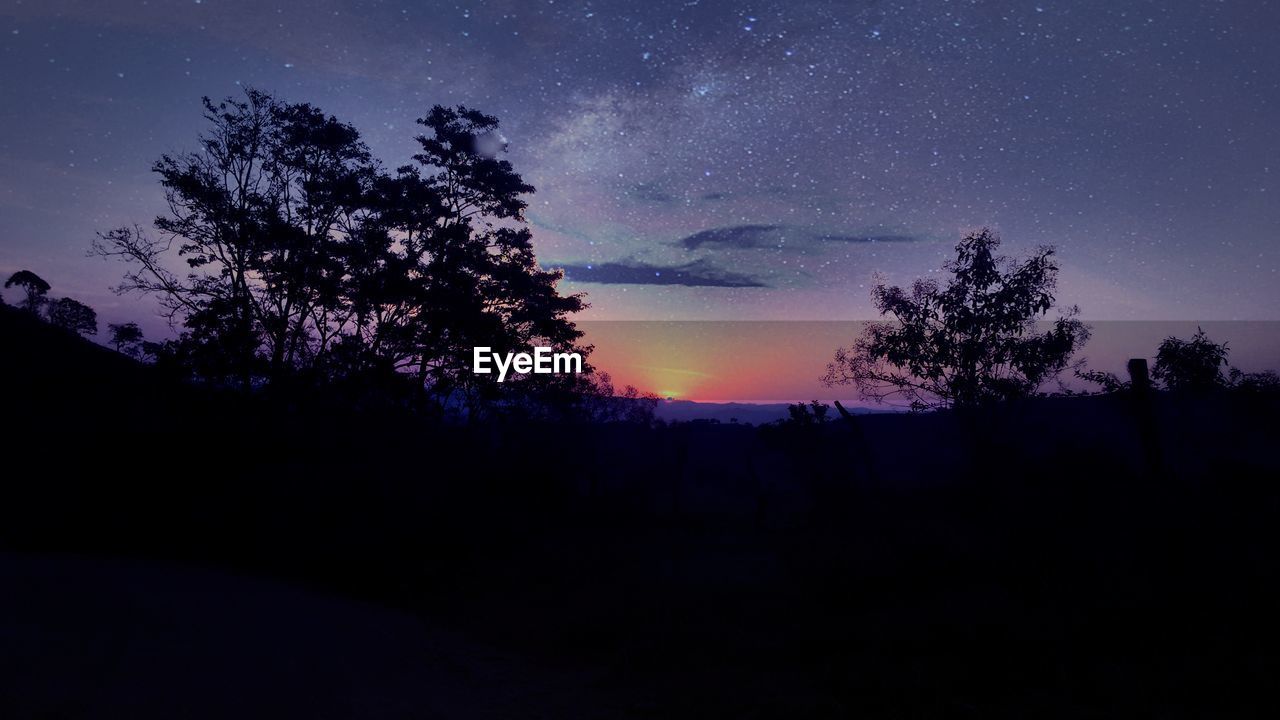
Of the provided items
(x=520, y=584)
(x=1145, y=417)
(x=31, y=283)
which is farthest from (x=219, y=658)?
(x=31, y=283)

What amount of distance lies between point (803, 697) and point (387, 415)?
12369mm

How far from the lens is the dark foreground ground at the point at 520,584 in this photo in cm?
570

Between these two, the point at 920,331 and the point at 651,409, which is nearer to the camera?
the point at 920,331

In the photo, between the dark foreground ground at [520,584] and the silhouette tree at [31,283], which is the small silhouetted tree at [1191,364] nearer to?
the dark foreground ground at [520,584]

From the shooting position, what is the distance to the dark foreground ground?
570 cm

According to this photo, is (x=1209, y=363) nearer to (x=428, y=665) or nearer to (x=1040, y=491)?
(x=1040, y=491)

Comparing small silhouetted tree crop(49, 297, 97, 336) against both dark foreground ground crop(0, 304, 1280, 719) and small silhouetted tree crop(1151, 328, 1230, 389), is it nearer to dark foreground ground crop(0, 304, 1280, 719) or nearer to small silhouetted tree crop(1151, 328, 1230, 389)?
dark foreground ground crop(0, 304, 1280, 719)

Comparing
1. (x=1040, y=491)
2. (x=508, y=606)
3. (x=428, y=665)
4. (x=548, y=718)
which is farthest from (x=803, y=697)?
(x=1040, y=491)

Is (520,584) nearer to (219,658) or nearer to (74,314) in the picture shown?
(219,658)

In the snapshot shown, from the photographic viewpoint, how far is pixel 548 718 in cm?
601

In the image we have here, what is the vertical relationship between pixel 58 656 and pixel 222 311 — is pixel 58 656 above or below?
below

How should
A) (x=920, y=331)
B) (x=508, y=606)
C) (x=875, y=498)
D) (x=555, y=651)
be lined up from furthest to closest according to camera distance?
1. (x=920, y=331)
2. (x=875, y=498)
3. (x=508, y=606)
4. (x=555, y=651)

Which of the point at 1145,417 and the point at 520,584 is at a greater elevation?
the point at 1145,417

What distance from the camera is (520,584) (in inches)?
456
